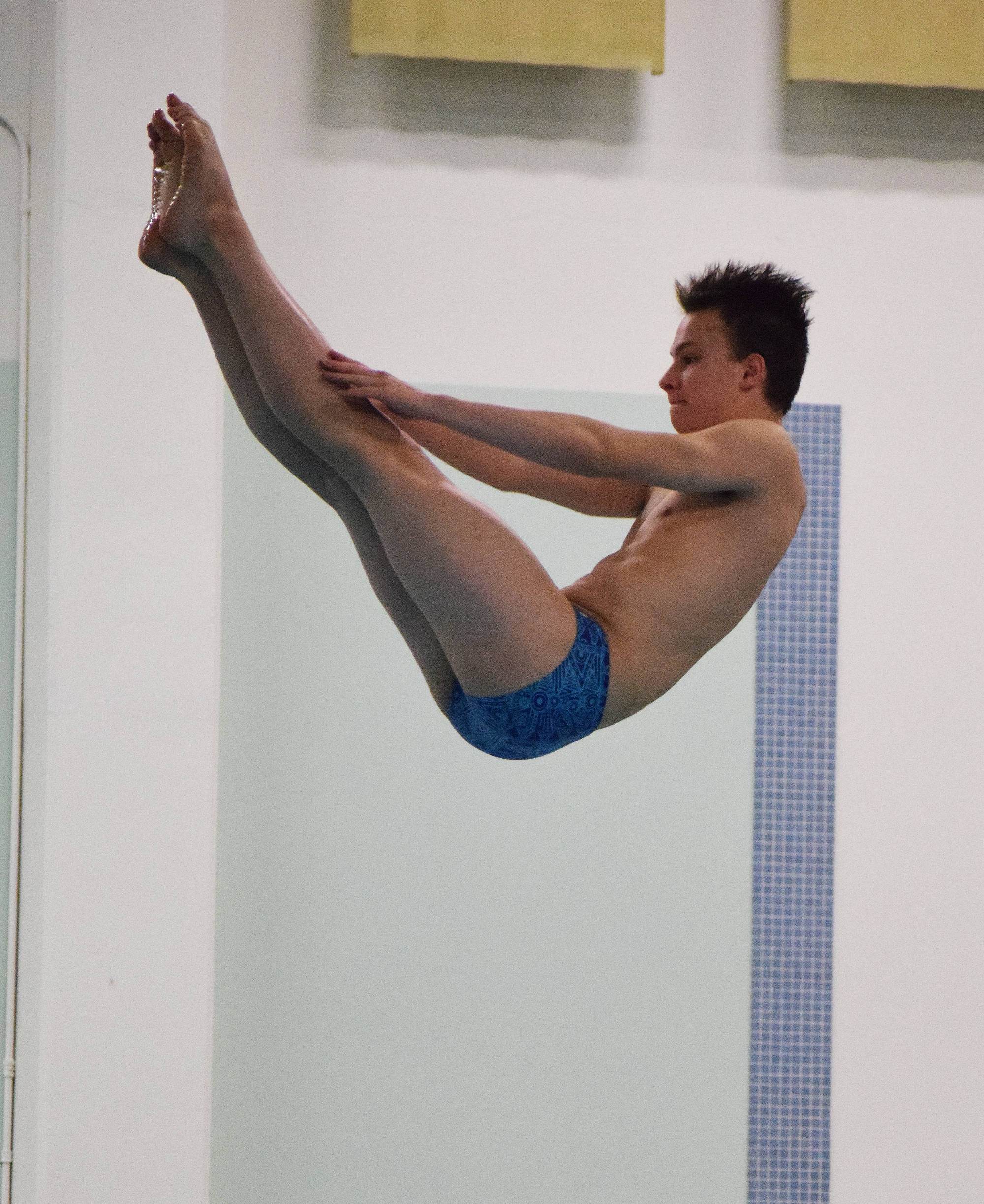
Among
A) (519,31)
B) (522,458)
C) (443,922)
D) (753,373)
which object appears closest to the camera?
(522,458)

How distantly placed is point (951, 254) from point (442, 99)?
5.07 feet

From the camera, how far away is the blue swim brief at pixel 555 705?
2018mm

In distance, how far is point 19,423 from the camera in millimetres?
3387

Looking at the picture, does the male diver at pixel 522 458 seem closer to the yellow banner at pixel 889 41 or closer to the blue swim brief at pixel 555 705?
the blue swim brief at pixel 555 705

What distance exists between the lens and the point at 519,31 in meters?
3.72

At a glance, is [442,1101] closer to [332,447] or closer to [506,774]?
[506,774]

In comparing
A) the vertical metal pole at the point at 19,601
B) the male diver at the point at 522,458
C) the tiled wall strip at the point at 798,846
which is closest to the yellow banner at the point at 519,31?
the vertical metal pole at the point at 19,601

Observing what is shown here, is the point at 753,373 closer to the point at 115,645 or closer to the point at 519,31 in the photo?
the point at 115,645

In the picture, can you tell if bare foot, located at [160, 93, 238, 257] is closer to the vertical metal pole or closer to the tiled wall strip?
the vertical metal pole

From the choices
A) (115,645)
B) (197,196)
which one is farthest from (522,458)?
(115,645)

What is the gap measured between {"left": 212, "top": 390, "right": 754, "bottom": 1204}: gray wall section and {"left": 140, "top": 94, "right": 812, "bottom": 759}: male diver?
4.48ft

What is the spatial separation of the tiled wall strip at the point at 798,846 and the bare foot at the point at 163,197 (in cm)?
216

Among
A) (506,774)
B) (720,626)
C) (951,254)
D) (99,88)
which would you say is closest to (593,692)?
(720,626)

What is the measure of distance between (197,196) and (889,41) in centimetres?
265
